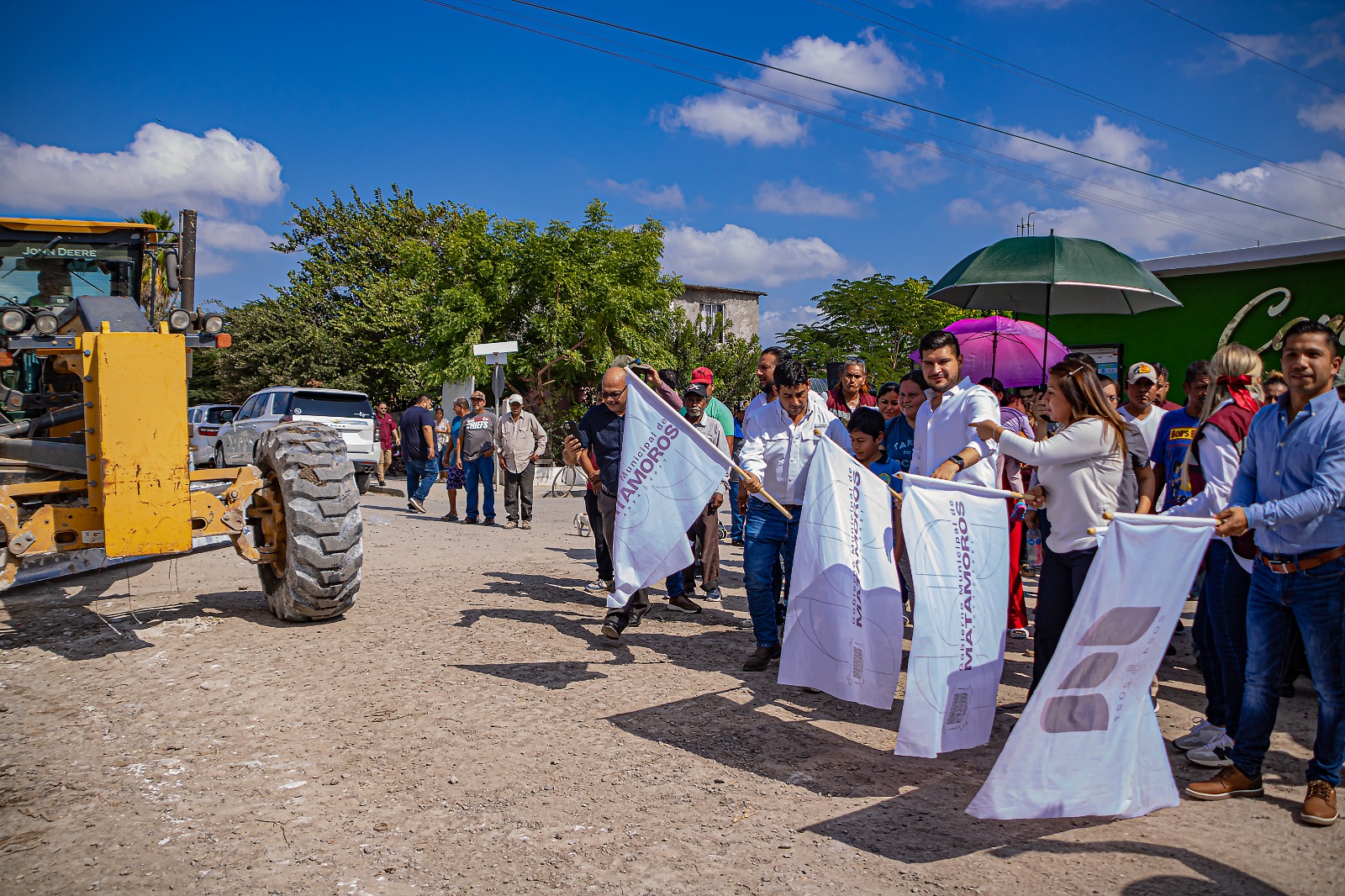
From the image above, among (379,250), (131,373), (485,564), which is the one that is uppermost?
(379,250)

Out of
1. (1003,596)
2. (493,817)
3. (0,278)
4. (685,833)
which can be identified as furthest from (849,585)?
(0,278)

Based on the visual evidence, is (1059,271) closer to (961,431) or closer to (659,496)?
(961,431)

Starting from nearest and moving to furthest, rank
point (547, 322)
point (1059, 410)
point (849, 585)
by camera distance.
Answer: point (1059, 410) < point (849, 585) < point (547, 322)

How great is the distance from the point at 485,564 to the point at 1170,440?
21.3 feet

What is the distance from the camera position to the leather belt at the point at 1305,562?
3.37 metres

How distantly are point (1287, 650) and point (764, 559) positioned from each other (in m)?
2.79

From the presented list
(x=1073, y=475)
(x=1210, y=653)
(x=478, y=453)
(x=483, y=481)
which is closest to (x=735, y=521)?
(x=478, y=453)

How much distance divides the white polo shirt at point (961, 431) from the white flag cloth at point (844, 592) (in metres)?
0.46

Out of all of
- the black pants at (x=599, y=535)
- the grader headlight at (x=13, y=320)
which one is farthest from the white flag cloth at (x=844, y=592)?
the grader headlight at (x=13, y=320)

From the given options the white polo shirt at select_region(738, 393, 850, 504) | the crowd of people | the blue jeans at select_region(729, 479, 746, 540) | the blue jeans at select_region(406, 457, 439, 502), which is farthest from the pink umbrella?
the blue jeans at select_region(406, 457, 439, 502)

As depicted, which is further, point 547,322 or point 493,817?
point 547,322

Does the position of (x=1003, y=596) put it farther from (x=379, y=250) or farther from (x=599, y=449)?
(x=379, y=250)

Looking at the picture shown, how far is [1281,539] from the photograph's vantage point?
346cm

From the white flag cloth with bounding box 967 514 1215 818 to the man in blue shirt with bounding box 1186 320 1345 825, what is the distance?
423 mm
